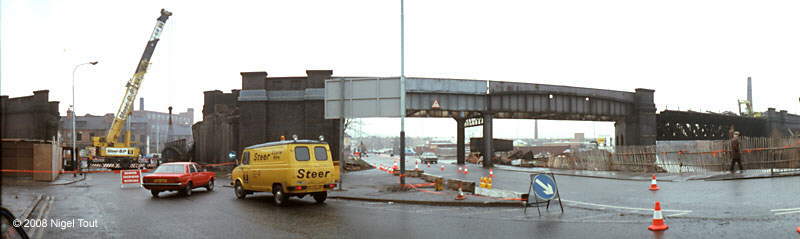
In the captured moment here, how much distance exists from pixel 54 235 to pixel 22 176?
2511cm

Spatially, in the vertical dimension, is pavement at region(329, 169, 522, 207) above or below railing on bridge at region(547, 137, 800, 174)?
below

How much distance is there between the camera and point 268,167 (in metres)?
16.5

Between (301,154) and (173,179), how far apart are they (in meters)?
6.02

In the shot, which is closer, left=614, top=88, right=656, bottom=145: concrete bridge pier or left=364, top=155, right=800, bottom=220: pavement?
left=364, top=155, right=800, bottom=220: pavement

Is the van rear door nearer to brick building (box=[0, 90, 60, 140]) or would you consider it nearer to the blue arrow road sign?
the blue arrow road sign

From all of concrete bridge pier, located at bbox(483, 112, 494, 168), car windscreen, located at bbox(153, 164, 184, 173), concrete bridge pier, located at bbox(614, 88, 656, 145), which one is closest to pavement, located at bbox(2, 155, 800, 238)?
car windscreen, located at bbox(153, 164, 184, 173)

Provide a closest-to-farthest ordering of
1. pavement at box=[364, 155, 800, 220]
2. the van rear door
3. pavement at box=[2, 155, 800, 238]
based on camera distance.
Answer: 1. pavement at box=[2, 155, 800, 238]
2. pavement at box=[364, 155, 800, 220]
3. the van rear door

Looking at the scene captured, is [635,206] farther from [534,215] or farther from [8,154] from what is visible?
[8,154]

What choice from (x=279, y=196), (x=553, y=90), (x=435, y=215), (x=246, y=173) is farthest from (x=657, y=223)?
(x=553, y=90)

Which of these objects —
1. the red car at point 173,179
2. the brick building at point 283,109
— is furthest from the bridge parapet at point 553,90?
the red car at point 173,179

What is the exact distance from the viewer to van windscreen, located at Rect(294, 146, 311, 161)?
51.8ft

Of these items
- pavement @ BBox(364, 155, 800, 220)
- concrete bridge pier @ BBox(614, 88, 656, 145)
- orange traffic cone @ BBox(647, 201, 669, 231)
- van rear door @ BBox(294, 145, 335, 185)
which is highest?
concrete bridge pier @ BBox(614, 88, 656, 145)

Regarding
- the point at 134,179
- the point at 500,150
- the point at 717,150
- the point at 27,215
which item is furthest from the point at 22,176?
the point at 500,150

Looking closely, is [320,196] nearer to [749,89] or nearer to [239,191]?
[239,191]
